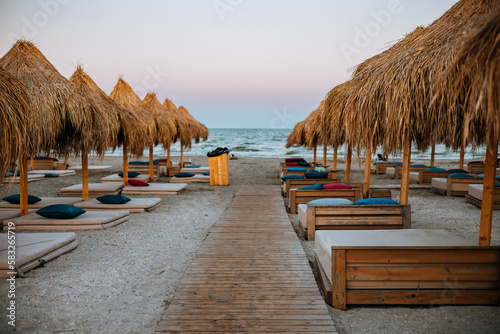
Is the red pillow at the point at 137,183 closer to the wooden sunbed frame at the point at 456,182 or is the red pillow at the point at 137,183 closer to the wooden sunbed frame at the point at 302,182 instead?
the wooden sunbed frame at the point at 302,182

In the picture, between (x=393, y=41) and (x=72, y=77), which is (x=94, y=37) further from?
(x=393, y=41)

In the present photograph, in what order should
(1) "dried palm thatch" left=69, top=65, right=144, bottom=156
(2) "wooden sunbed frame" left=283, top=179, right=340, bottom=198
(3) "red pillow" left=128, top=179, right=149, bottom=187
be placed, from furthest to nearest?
(3) "red pillow" left=128, top=179, right=149, bottom=187, (2) "wooden sunbed frame" left=283, top=179, right=340, bottom=198, (1) "dried palm thatch" left=69, top=65, right=144, bottom=156

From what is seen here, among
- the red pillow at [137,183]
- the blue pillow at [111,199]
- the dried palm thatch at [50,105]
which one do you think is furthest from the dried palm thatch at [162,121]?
the blue pillow at [111,199]

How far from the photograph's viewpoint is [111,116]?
635 centimetres

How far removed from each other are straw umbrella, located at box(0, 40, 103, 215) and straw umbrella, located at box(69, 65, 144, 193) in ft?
1.07

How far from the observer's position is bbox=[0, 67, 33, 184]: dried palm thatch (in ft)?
8.76

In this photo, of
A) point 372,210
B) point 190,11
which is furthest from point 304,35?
point 372,210

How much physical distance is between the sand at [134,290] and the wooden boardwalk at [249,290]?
0.60 feet

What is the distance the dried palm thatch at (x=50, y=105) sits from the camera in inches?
171

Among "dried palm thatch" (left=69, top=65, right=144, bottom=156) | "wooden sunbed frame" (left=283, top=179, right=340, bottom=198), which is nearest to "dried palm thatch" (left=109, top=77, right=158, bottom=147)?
"dried palm thatch" (left=69, top=65, right=144, bottom=156)

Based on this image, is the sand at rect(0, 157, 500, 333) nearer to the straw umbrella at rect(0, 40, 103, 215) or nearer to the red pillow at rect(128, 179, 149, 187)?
the straw umbrella at rect(0, 40, 103, 215)

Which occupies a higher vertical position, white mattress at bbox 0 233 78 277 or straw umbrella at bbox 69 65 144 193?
straw umbrella at bbox 69 65 144 193

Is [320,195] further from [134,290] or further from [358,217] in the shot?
[134,290]

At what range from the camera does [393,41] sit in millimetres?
3795
